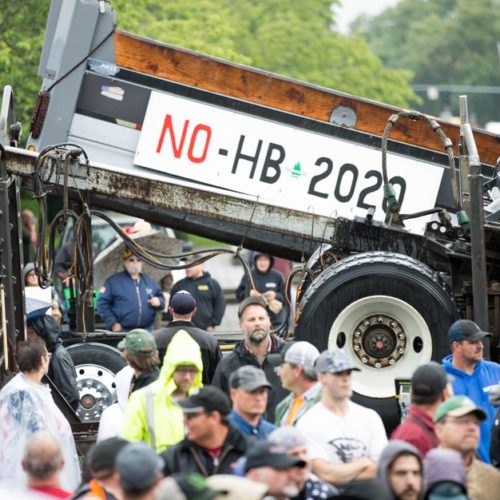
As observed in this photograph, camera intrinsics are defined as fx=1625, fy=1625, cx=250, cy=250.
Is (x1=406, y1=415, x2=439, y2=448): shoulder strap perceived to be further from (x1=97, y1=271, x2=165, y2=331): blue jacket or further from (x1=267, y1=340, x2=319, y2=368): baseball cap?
(x1=97, y1=271, x2=165, y2=331): blue jacket

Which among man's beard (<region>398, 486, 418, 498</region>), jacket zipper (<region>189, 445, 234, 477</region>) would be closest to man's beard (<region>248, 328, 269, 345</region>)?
jacket zipper (<region>189, 445, 234, 477</region>)

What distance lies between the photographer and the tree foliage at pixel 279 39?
27.0m

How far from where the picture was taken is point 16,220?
12.0 metres

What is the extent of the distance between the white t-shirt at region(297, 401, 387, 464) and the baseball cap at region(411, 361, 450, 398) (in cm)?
28

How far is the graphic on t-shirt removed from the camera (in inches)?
318

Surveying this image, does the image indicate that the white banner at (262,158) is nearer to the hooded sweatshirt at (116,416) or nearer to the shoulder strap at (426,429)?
the hooded sweatshirt at (116,416)

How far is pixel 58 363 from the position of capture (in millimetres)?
11805

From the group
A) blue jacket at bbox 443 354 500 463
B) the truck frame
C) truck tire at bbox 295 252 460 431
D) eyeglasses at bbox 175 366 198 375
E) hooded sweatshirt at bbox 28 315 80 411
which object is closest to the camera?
eyeglasses at bbox 175 366 198 375

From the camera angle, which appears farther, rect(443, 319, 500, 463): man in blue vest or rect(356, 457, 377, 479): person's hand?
rect(443, 319, 500, 463): man in blue vest

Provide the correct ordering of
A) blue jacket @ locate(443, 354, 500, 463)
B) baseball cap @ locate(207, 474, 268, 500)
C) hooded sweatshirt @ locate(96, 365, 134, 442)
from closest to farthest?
1. baseball cap @ locate(207, 474, 268, 500)
2. hooded sweatshirt @ locate(96, 365, 134, 442)
3. blue jacket @ locate(443, 354, 500, 463)

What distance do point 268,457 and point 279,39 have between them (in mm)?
29754

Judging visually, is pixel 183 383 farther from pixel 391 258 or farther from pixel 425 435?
pixel 391 258

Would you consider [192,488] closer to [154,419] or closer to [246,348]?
[154,419]

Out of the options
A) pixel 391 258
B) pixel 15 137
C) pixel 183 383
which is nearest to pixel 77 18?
pixel 15 137
